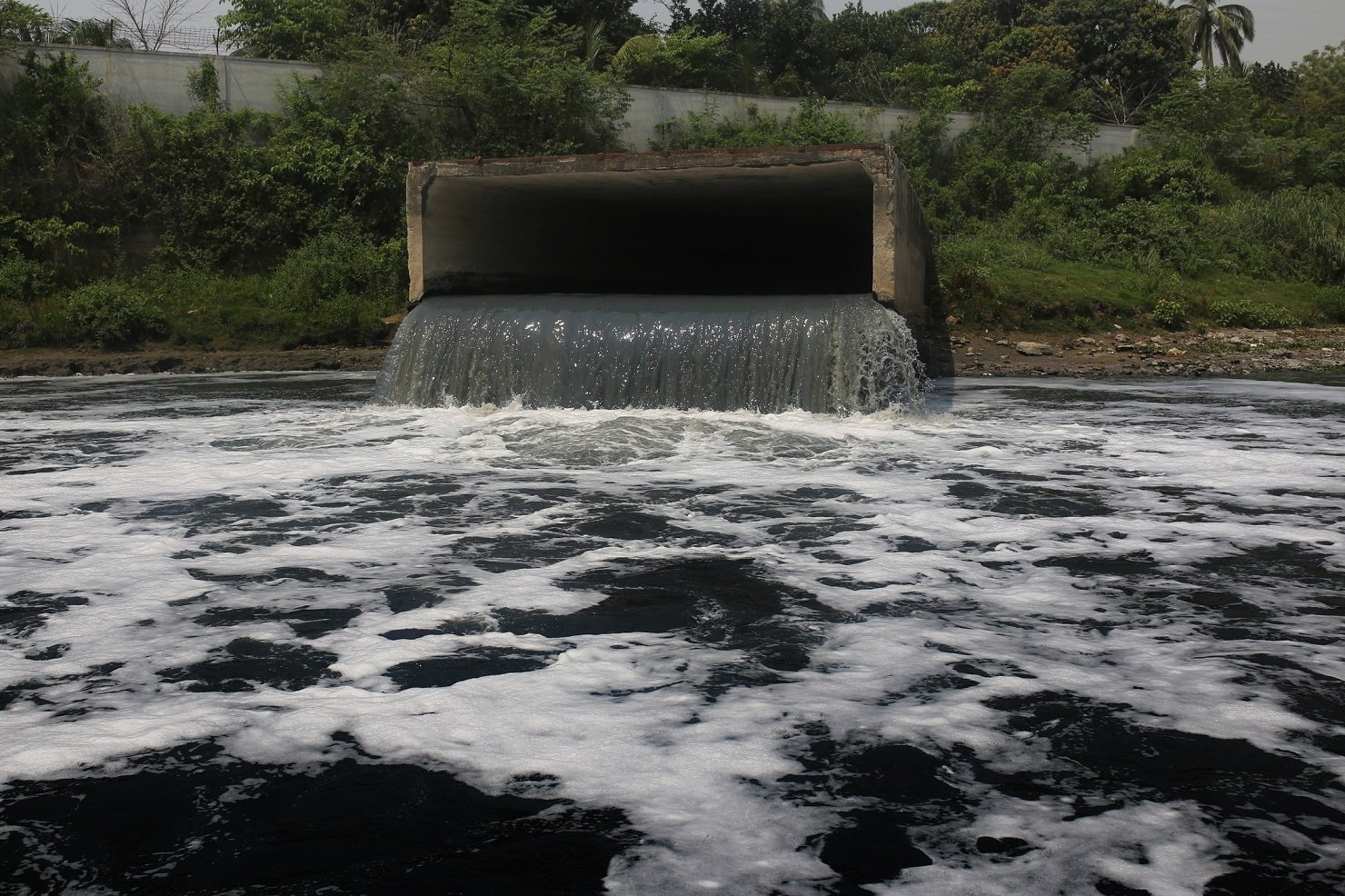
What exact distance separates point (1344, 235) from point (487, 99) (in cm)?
1613

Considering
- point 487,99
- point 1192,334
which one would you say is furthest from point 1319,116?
point 487,99

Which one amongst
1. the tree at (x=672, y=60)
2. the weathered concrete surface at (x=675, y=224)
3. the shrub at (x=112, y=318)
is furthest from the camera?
the tree at (x=672, y=60)

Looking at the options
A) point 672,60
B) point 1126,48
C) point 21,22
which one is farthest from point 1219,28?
point 21,22

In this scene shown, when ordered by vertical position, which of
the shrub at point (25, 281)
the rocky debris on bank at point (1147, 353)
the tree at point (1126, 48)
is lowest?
the rocky debris on bank at point (1147, 353)

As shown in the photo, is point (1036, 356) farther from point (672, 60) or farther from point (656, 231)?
point (672, 60)

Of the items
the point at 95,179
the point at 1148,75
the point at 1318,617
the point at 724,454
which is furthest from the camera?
the point at 1148,75

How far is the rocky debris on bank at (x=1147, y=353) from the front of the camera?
16031 millimetres

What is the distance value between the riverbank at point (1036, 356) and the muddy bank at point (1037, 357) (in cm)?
1

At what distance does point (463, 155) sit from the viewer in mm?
21734

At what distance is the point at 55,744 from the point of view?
297cm

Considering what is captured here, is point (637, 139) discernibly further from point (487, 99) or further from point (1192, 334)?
point (1192, 334)

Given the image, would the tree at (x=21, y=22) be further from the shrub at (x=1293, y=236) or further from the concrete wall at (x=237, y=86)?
the shrub at (x=1293, y=236)

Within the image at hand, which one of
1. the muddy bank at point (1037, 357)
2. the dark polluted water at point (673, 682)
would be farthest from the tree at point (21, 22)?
the dark polluted water at point (673, 682)

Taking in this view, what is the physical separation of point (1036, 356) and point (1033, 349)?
225 mm
